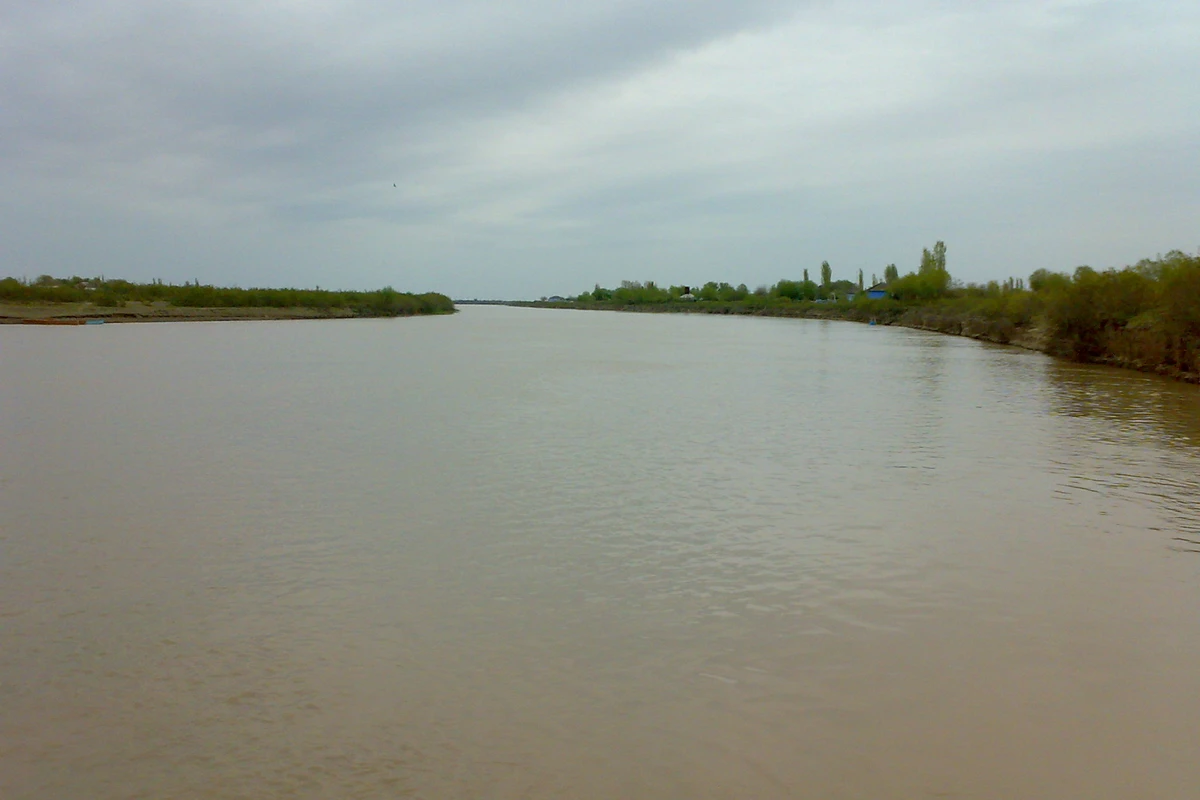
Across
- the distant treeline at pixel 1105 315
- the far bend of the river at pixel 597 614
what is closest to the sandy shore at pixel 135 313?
the distant treeline at pixel 1105 315

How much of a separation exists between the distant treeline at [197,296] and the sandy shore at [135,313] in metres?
0.92

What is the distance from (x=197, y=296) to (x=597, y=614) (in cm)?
7616

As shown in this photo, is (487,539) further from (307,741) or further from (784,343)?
(784,343)

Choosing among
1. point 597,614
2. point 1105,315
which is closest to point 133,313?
point 1105,315

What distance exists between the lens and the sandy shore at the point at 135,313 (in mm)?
60031

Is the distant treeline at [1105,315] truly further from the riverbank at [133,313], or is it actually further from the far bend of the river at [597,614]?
the riverbank at [133,313]

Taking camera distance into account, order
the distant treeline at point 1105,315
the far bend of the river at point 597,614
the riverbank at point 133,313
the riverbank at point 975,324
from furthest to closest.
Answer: the riverbank at point 133,313 → the riverbank at point 975,324 → the distant treeline at point 1105,315 → the far bend of the river at point 597,614

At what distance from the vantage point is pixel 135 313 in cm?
6644

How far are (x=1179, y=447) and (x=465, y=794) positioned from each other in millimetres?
11648

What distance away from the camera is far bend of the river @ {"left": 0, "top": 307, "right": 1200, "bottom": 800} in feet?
12.6

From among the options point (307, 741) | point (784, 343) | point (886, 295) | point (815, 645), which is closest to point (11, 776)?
point (307, 741)

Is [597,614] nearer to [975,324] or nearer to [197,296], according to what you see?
[975,324]

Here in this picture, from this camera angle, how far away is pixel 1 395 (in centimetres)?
1748

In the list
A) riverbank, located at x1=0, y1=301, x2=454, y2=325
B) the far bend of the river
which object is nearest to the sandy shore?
riverbank, located at x1=0, y1=301, x2=454, y2=325
